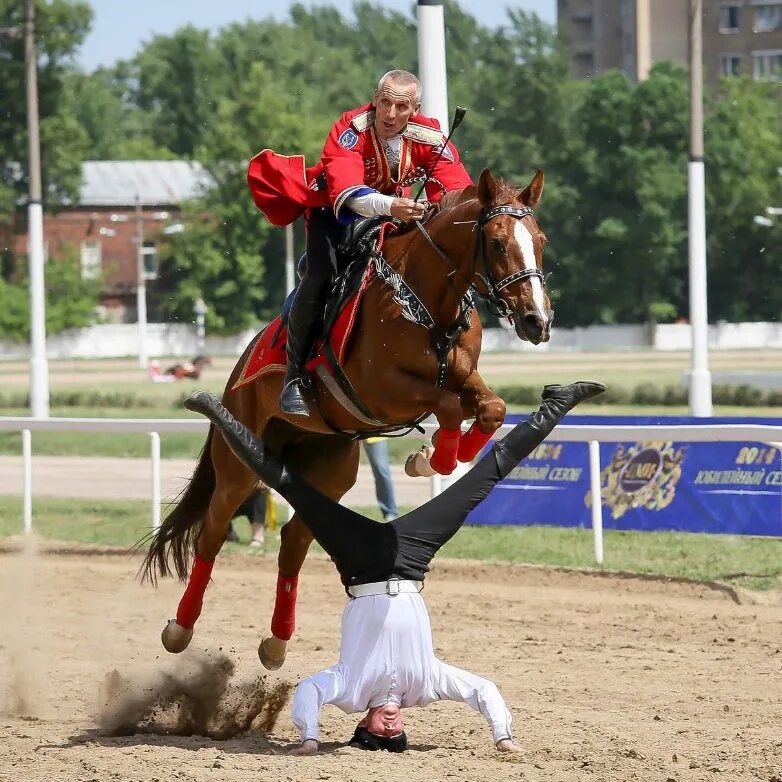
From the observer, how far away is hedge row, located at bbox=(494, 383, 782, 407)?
81.5 ft

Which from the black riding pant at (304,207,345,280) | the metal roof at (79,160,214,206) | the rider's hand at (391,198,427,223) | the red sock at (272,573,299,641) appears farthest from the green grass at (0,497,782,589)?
the metal roof at (79,160,214,206)

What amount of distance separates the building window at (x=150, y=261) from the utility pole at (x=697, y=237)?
143 ft

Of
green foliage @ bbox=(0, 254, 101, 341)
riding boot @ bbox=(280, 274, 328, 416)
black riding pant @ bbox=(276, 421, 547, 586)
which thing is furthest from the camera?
green foliage @ bbox=(0, 254, 101, 341)

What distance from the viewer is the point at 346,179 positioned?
6.05 meters

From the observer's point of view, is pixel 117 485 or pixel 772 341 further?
pixel 772 341

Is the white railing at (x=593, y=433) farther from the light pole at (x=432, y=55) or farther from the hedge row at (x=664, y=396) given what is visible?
the hedge row at (x=664, y=396)

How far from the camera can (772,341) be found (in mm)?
46438

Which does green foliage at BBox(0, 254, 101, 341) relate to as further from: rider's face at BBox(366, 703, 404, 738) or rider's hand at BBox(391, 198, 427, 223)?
rider's face at BBox(366, 703, 404, 738)

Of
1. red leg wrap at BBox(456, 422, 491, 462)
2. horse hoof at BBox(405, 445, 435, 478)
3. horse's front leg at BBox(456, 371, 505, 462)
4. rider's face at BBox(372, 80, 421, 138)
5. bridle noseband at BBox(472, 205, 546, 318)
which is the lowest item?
horse hoof at BBox(405, 445, 435, 478)

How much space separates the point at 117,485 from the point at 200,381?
70.5 feet

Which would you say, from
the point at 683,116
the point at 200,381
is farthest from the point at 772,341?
the point at 200,381

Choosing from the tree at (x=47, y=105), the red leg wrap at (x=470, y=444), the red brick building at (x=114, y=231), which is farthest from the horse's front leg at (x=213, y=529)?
the red brick building at (x=114, y=231)

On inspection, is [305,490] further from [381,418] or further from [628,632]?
[628,632]

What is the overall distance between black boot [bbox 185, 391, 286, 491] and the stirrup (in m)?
0.27
